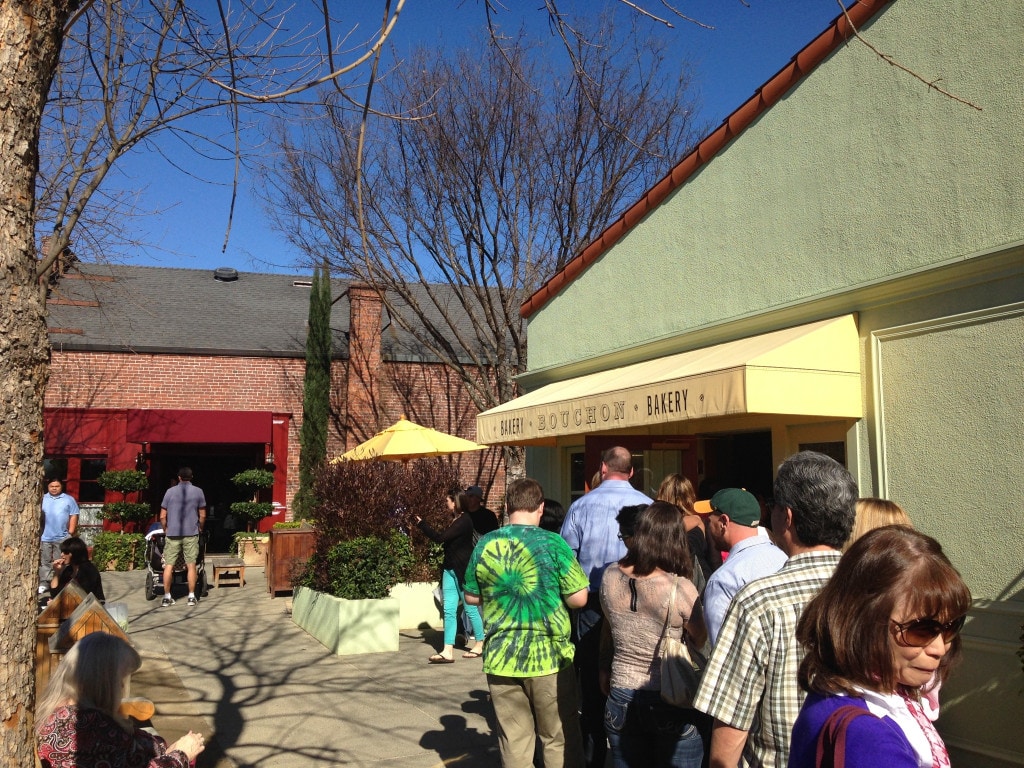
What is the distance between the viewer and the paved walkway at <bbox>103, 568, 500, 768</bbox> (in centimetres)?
593

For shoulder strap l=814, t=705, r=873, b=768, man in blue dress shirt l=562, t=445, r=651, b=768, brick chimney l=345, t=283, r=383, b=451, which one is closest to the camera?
shoulder strap l=814, t=705, r=873, b=768

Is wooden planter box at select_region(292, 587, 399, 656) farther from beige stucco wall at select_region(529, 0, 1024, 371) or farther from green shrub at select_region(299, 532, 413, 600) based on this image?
beige stucco wall at select_region(529, 0, 1024, 371)

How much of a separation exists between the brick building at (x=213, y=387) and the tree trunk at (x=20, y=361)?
1607cm

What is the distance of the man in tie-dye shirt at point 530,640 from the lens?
4387 mm

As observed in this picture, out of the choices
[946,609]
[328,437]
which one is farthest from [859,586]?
[328,437]

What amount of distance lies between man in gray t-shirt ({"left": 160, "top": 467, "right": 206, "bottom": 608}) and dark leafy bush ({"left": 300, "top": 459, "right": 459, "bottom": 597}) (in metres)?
2.42

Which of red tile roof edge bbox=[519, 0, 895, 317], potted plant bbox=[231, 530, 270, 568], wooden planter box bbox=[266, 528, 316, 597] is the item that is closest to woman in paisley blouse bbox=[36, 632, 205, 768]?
red tile roof edge bbox=[519, 0, 895, 317]

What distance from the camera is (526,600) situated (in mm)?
4410

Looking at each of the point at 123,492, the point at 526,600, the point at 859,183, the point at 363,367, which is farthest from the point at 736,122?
the point at 123,492

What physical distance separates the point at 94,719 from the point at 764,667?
90.6 inches

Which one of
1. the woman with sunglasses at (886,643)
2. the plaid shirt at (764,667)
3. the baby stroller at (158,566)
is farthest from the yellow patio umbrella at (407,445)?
the woman with sunglasses at (886,643)

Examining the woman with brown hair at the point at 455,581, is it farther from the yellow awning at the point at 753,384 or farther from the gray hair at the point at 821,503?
the gray hair at the point at 821,503

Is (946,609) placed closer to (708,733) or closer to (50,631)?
(708,733)

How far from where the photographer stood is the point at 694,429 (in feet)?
30.6
